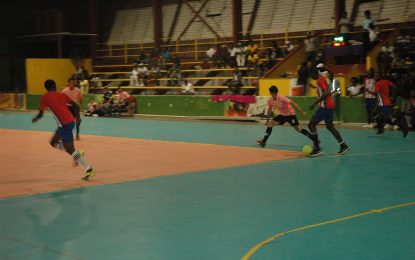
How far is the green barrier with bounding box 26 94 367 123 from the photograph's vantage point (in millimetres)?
22172

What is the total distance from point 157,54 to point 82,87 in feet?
15.8

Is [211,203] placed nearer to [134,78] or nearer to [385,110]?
[385,110]

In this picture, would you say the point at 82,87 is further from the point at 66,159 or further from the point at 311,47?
the point at 66,159

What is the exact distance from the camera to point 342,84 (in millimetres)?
23984

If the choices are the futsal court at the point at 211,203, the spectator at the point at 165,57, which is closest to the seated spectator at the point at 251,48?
the spectator at the point at 165,57

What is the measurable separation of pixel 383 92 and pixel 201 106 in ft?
36.1

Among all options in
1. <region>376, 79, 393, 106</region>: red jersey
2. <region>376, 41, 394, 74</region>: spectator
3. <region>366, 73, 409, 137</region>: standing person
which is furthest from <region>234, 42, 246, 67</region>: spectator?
<region>376, 79, 393, 106</region>: red jersey

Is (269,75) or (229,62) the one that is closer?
(269,75)

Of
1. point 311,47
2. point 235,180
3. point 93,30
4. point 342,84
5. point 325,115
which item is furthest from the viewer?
point 93,30

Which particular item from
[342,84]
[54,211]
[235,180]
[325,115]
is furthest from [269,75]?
[54,211]

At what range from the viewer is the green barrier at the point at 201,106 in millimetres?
22172

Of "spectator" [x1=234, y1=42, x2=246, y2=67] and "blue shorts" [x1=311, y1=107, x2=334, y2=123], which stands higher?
"spectator" [x1=234, y1=42, x2=246, y2=67]

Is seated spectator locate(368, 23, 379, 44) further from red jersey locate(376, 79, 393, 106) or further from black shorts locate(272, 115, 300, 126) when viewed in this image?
black shorts locate(272, 115, 300, 126)

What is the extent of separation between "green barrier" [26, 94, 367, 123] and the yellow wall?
7394 mm
